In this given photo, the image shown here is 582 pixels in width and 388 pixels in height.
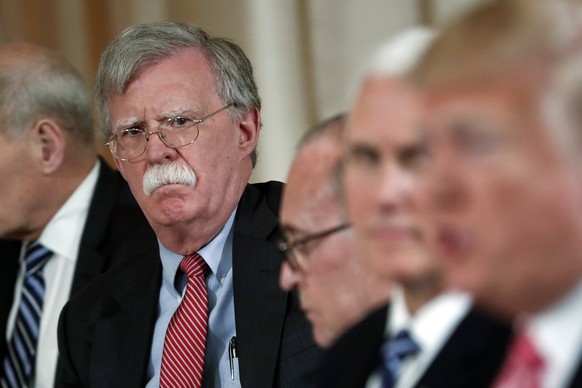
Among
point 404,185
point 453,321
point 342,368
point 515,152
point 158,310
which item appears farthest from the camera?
point 158,310

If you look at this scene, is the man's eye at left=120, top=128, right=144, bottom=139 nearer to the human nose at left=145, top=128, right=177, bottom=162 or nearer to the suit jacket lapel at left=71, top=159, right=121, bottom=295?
the human nose at left=145, top=128, right=177, bottom=162

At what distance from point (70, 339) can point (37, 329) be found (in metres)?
0.51

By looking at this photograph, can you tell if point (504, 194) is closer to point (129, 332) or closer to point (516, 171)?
point (516, 171)

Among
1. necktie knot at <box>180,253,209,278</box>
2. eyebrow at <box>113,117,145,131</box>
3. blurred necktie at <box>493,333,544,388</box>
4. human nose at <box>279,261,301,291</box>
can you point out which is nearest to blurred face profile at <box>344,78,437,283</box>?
blurred necktie at <box>493,333,544,388</box>

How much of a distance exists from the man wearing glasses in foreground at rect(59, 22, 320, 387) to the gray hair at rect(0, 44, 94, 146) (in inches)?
24.6

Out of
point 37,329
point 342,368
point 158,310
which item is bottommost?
point 37,329

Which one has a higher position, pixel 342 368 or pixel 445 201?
pixel 445 201

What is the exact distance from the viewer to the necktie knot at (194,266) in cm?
224

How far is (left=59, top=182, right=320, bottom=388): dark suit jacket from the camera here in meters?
2.07

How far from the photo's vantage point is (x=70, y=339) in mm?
2393

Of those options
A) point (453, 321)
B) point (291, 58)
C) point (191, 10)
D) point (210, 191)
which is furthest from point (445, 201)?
point (191, 10)

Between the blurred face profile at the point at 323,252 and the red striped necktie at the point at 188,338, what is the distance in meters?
0.73

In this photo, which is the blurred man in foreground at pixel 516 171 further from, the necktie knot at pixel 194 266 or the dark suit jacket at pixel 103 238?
the dark suit jacket at pixel 103 238

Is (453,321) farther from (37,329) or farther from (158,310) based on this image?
(37,329)
